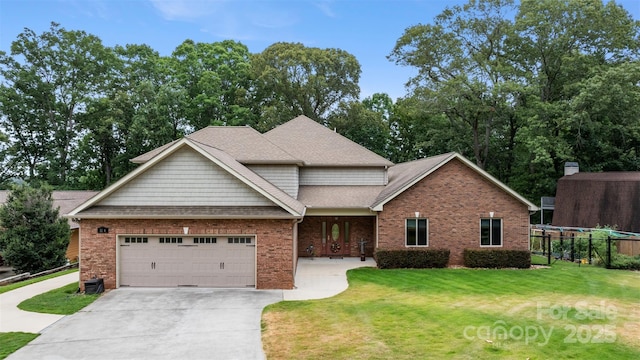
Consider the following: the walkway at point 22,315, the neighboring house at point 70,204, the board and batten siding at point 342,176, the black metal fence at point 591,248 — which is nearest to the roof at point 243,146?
the board and batten siding at point 342,176

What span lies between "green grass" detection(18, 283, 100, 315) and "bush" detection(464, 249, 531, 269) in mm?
14674

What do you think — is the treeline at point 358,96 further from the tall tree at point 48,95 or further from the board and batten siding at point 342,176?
Result: the board and batten siding at point 342,176

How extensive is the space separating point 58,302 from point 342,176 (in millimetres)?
13872

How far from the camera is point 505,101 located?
32312mm

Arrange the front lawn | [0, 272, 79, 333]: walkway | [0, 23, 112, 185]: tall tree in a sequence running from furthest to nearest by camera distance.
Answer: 1. [0, 23, 112, 185]: tall tree
2. [0, 272, 79, 333]: walkway
3. the front lawn

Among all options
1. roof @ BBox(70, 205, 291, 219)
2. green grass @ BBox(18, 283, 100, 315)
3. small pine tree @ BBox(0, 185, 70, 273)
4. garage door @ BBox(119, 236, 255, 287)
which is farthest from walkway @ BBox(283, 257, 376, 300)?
small pine tree @ BBox(0, 185, 70, 273)

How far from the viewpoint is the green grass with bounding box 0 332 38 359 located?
320 inches

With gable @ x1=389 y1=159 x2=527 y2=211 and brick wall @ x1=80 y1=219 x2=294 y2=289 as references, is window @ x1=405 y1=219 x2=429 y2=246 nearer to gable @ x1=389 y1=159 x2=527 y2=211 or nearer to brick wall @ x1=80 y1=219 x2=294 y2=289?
gable @ x1=389 y1=159 x2=527 y2=211

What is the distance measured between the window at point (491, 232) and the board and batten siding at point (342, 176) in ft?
18.5

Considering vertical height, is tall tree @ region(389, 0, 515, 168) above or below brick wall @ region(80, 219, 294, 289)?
Result: above

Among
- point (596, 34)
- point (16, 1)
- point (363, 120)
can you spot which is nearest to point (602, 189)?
point (596, 34)

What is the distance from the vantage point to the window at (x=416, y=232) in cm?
1816

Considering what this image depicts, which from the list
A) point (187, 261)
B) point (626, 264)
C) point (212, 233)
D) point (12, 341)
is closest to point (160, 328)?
point (12, 341)

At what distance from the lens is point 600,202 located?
24.2 meters
